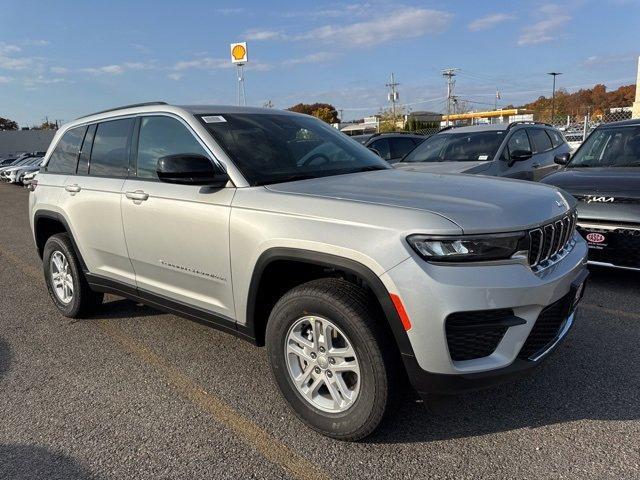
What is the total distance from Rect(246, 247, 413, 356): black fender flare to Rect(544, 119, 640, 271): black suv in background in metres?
3.29

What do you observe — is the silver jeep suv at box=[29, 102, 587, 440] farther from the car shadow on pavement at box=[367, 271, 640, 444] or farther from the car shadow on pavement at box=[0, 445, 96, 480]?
the car shadow on pavement at box=[0, 445, 96, 480]

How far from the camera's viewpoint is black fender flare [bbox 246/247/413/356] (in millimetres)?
2496

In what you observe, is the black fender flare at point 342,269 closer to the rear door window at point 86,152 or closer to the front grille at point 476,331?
the front grille at point 476,331

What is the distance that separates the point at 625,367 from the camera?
140 inches

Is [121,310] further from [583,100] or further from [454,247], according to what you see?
[583,100]

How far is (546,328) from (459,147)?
20.4 feet

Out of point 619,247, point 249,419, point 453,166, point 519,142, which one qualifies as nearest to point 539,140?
point 519,142

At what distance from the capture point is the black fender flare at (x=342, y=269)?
250 cm

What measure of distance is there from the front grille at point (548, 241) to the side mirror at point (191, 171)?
1767mm

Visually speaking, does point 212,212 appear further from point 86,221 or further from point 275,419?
point 86,221

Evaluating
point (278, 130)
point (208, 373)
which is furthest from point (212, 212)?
point (208, 373)

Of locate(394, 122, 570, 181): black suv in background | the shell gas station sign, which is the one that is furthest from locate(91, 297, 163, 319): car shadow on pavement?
the shell gas station sign

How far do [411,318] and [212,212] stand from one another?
143 centimetres

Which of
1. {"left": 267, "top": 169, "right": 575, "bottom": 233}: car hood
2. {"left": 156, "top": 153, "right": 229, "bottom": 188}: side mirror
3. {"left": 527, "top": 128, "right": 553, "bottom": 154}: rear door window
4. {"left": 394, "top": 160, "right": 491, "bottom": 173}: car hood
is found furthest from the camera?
{"left": 527, "top": 128, "right": 553, "bottom": 154}: rear door window
